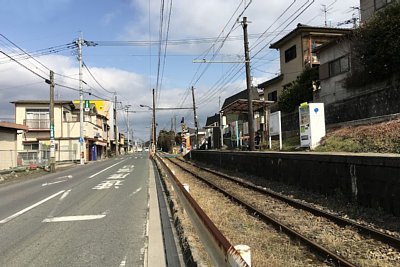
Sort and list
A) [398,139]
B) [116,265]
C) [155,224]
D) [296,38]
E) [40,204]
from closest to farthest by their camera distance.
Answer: [116,265] < [155,224] < [40,204] < [398,139] < [296,38]

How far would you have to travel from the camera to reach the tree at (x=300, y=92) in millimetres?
30812

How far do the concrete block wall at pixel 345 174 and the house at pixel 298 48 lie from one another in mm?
19006

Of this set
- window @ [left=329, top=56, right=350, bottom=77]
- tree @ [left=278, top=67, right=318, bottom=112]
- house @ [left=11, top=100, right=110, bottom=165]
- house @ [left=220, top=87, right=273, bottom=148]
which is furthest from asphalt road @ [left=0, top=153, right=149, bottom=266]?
house @ [left=11, top=100, right=110, bottom=165]

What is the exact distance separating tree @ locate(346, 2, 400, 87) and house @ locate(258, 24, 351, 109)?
9.99m

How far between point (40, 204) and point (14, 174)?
16.7 meters

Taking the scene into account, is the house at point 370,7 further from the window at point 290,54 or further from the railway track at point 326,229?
the railway track at point 326,229

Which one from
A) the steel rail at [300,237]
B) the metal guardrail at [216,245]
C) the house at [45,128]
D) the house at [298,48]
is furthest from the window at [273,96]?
the metal guardrail at [216,245]

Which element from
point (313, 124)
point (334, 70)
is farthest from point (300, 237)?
point (334, 70)

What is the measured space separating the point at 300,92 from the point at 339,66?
5314 millimetres

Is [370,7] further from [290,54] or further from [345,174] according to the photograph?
[345,174]

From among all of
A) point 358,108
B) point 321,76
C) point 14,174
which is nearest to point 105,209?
point 358,108

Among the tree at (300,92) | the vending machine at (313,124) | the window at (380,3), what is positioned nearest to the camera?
the vending machine at (313,124)

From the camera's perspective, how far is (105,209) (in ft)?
36.2

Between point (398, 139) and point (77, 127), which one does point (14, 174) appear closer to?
point (398, 139)
